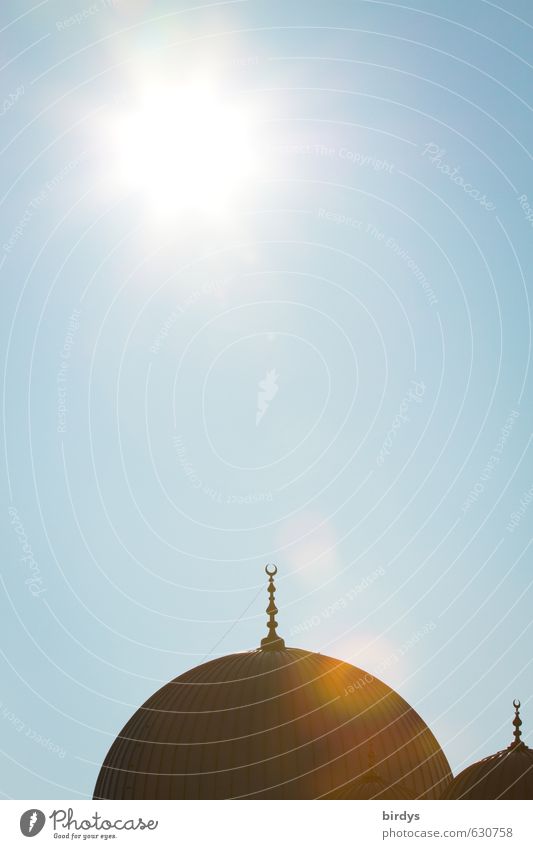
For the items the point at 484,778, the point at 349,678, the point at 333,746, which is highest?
the point at 349,678

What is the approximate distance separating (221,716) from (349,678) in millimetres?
4809

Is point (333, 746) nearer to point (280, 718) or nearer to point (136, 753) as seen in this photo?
point (280, 718)

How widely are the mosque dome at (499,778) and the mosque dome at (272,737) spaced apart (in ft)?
8.25

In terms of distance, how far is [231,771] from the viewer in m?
48.3

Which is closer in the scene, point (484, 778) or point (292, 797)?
point (484, 778)

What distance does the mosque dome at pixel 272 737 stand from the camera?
47.9 m
